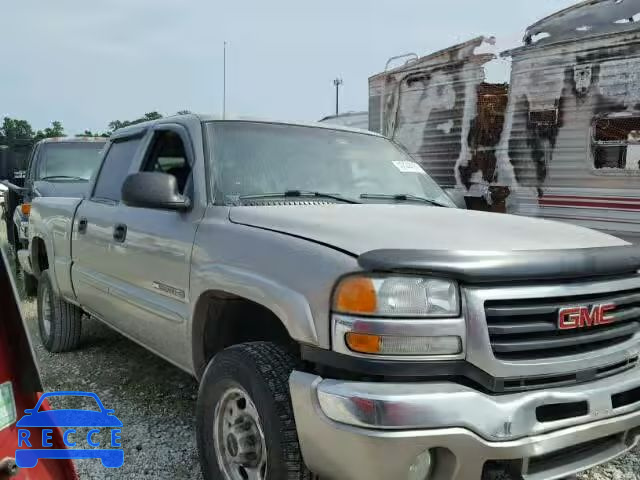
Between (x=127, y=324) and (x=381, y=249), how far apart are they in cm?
222

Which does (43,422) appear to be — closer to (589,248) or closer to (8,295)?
(8,295)

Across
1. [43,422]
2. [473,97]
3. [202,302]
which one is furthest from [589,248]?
[473,97]

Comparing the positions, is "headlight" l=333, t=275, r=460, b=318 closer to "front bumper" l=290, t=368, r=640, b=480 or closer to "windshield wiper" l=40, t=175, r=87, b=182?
"front bumper" l=290, t=368, r=640, b=480

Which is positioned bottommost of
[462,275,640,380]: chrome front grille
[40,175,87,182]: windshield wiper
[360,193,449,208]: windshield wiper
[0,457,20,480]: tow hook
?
[0,457,20,480]: tow hook

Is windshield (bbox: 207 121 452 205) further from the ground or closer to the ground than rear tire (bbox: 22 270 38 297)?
further from the ground

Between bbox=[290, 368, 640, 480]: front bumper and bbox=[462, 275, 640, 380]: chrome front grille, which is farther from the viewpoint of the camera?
bbox=[462, 275, 640, 380]: chrome front grille

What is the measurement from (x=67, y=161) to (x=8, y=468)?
8.64 m

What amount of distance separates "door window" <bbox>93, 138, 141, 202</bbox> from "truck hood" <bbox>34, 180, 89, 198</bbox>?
4.33 metres

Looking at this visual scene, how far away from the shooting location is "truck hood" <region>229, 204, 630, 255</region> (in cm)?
223

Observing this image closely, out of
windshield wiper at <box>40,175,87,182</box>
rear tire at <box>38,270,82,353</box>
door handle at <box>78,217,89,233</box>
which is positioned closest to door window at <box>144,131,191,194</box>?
door handle at <box>78,217,89,233</box>

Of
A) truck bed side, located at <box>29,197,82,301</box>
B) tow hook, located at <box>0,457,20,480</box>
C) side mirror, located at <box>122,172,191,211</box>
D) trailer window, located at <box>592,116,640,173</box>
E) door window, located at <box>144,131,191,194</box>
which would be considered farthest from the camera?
trailer window, located at <box>592,116,640,173</box>

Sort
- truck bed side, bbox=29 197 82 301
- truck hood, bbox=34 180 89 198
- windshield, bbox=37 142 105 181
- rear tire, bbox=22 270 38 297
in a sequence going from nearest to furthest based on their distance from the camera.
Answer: truck bed side, bbox=29 197 82 301 < rear tire, bbox=22 270 38 297 < truck hood, bbox=34 180 89 198 < windshield, bbox=37 142 105 181

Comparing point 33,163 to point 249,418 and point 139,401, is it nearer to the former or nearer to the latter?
point 139,401

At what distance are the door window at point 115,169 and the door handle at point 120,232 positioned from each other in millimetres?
375
